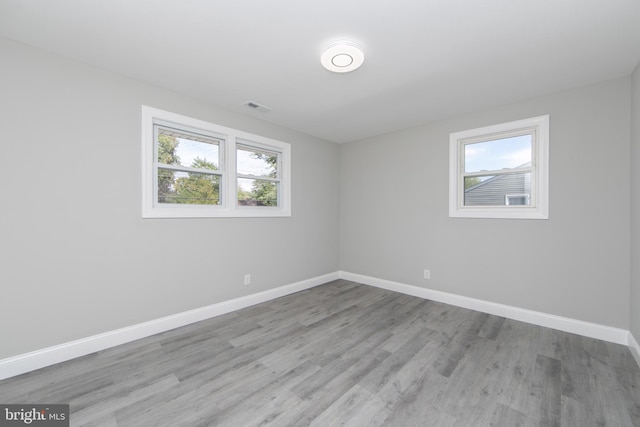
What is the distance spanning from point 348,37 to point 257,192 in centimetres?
236

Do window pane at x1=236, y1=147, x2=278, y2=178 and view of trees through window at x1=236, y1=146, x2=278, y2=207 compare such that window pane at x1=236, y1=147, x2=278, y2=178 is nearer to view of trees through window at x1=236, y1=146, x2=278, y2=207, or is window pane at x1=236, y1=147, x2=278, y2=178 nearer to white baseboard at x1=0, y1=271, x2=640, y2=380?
view of trees through window at x1=236, y1=146, x2=278, y2=207

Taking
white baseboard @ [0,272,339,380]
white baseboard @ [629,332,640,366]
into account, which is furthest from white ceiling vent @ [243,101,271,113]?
white baseboard @ [629,332,640,366]

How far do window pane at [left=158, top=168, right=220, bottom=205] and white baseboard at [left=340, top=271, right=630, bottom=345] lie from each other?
2.97m

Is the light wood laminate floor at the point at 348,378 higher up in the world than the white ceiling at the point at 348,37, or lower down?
lower down

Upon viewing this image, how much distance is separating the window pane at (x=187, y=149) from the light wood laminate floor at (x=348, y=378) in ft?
6.15

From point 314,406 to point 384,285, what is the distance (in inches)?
110

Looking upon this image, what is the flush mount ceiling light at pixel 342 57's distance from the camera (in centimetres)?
205

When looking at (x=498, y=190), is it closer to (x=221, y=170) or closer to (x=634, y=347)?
(x=634, y=347)

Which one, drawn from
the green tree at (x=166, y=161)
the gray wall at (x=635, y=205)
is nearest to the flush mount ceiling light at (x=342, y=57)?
the green tree at (x=166, y=161)

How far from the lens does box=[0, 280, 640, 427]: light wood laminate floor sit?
1630mm

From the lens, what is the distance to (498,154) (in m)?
3.27

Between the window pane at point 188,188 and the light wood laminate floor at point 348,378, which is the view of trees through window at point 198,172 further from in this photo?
the light wood laminate floor at point 348,378

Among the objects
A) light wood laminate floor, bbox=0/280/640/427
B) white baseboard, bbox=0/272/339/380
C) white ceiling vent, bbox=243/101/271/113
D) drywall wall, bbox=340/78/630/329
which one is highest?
white ceiling vent, bbox=243/101/271/113

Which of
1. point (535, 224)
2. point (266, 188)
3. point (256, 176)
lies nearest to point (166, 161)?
point (256, 176)
